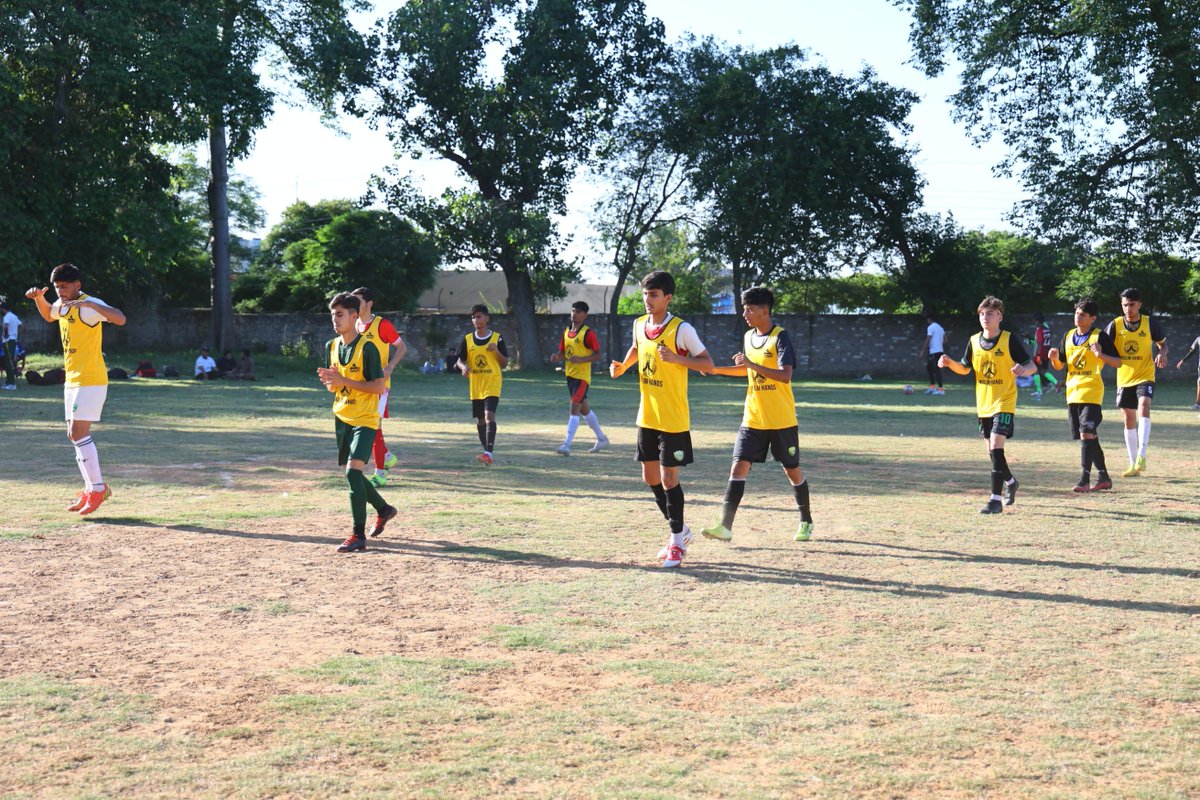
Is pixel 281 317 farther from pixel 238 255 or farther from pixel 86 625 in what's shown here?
pixel 86 625

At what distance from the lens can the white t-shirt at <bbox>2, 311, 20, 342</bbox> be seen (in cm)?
2639

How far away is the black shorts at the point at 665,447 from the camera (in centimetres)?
820

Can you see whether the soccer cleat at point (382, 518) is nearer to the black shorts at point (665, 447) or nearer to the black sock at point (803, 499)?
the black shorts at point (665, 447)

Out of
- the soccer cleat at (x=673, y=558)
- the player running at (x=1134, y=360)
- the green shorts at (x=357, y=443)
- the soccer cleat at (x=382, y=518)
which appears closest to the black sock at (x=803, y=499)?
the soccer cleat at (x=673, y=558)

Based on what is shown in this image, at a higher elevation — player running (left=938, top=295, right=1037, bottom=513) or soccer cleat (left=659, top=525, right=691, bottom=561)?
player running (left=938, top=295, right=1037, bottom=513)

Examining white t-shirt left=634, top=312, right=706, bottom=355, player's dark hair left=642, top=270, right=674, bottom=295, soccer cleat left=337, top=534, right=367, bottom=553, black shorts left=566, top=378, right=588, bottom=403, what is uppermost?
player's dark hair left=642, top=270, right=674, bottom=295

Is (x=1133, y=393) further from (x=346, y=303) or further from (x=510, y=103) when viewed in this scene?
(x=510, y=103)

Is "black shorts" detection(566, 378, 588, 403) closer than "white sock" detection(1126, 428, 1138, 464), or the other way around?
"white sock" detection(1126, 428, 1138, 464)

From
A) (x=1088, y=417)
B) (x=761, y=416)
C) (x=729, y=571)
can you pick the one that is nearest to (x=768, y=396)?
(x=761, y=416)

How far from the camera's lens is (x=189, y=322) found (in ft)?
150

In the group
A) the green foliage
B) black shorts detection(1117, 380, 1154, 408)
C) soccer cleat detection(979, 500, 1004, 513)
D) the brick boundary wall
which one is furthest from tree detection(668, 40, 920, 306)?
soccer cleat detection(979, 500, 1004, 513)

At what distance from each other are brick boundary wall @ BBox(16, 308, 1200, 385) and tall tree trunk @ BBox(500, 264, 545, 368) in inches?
53.3

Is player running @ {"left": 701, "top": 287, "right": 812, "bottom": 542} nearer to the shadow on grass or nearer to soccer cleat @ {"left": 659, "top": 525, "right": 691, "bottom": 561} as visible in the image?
soccer cleat @ {"left": 659, "top": 525, "right": 691, "bottom": 561}

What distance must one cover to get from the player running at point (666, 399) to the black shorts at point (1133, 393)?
23.9ft
